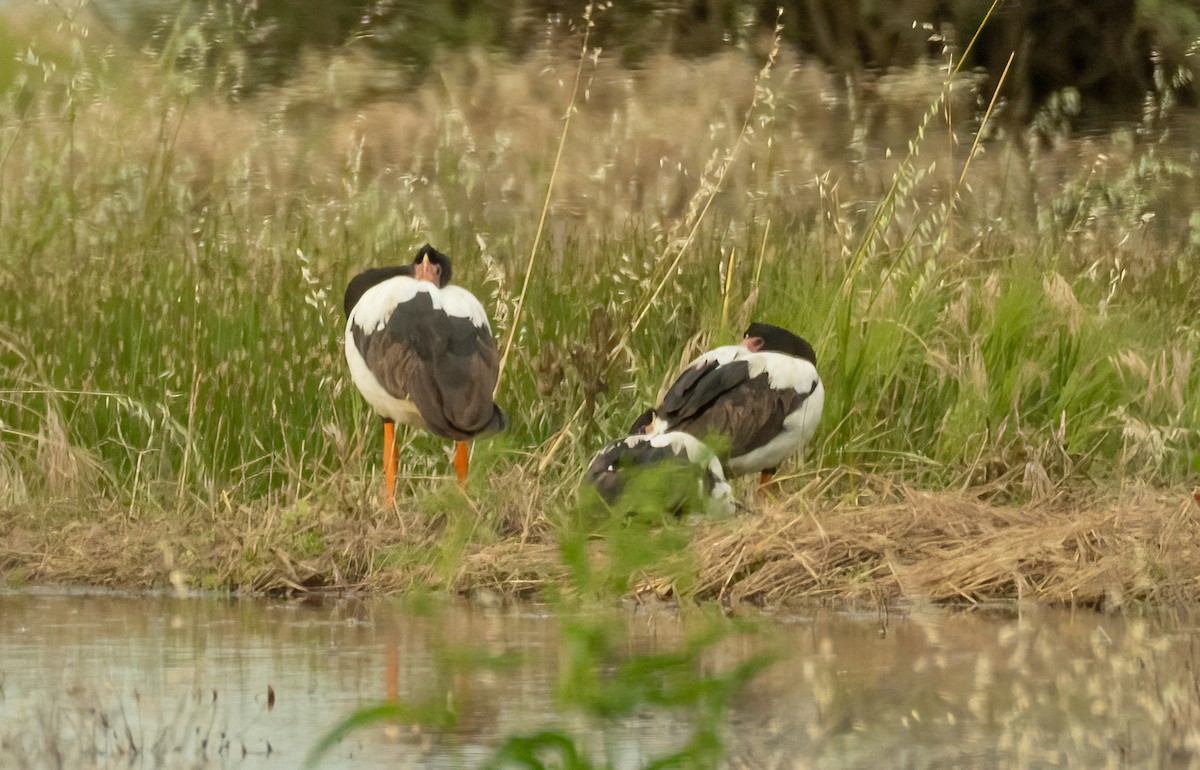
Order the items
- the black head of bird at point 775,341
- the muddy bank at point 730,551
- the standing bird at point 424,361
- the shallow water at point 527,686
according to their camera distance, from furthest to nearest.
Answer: the black head of bird at point 775,341 → the standing bird at point 424,361 → the muddy bank at point 730,551 → the shallow water at point 527,686

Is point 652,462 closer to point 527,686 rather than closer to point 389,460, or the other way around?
point 389,460

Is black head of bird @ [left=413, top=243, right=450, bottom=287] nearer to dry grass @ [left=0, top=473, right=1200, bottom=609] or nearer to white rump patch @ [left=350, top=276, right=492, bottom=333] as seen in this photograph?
white rump patch @ [left=350, top=276, right=492, bottom=333]

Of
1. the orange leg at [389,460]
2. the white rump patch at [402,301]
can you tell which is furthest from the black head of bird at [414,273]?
the orange leg at [389,460]

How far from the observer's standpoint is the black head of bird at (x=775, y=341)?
833cm

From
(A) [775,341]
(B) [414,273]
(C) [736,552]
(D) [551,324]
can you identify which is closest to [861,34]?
(D) [551,324]

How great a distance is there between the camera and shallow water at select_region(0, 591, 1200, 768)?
4727mm

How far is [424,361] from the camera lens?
8.05 m

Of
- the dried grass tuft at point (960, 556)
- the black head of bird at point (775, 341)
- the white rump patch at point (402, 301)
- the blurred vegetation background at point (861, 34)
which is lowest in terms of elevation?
the blurred vegetation background at point (861, 34)

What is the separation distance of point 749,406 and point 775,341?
16.7 inches

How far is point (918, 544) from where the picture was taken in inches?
295

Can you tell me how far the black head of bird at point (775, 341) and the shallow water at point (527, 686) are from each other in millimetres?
1684

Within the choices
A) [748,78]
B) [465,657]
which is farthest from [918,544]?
[748,78]

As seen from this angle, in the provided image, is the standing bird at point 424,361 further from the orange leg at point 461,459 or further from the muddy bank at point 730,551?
the muddy bank at point 730,551

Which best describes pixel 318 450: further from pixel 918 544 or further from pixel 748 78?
pixel 748 78
